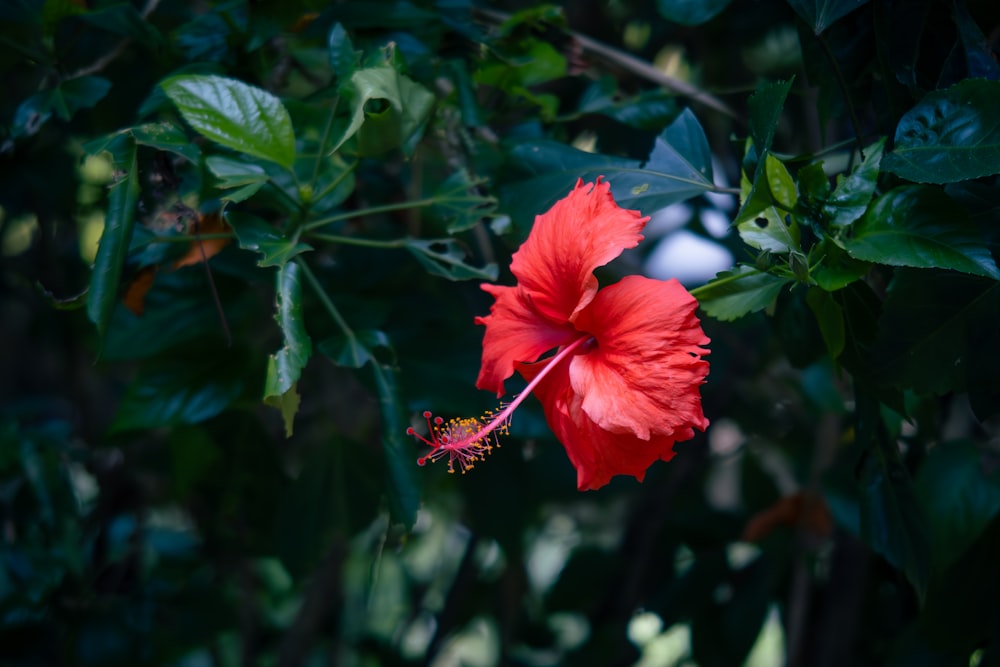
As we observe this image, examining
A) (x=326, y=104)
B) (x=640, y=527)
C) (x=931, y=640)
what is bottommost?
(x=640, y=527)

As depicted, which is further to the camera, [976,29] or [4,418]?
[4,418]

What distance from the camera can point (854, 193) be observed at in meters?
0.58

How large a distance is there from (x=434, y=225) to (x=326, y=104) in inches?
14.9

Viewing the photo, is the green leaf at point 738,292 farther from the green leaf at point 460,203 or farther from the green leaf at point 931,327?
the green leaf at point 460,203

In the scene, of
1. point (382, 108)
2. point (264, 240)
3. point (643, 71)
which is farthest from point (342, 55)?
point (643, 71)

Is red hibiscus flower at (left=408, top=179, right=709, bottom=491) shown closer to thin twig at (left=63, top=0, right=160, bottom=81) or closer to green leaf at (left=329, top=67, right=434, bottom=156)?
green leaf at (left=329, top=67, right=434, bottom=156)

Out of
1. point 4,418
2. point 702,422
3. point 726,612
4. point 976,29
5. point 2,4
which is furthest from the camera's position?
point 4,418

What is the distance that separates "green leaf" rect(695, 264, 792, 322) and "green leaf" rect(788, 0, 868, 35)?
0.19m

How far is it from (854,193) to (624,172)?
20cm

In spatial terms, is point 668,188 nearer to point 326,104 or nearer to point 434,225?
point 326,104

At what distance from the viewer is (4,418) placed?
1.34 metres

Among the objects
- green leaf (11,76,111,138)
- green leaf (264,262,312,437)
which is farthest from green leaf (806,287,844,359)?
green leaf (11,76,111,138)

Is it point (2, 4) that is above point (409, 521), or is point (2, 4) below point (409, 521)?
above

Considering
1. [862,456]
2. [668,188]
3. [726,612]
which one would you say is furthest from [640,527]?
[668,188]
